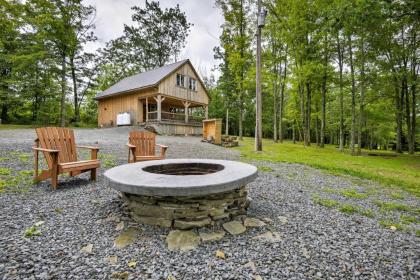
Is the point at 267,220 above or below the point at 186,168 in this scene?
below

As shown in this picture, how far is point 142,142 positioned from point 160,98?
10570 millimetres

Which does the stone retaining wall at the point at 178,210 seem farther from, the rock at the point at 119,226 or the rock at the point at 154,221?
the rock at the point at 119,226

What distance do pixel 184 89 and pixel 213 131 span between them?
7.07 metres

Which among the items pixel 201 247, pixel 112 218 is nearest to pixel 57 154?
pixel 112 218

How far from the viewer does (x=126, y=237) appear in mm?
2051

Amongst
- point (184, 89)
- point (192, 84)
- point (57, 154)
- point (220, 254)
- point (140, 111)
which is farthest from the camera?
point (192, 84)

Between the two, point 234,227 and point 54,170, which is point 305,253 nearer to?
point 234,227

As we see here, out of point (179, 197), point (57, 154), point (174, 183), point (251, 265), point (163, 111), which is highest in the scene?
point (163, 111)

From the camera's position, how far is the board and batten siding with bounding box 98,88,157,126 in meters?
15.9

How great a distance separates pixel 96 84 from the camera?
2217 centimetres

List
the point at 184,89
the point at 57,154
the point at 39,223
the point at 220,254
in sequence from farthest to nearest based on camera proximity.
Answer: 1. the point at 184,89
2. the point at 57,154
3. the point at 39,223
4. the point at 220,254

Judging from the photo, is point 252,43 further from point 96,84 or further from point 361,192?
point 96,84

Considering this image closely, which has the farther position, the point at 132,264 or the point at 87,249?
the point at 87,249

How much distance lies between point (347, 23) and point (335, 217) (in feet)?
23.8
